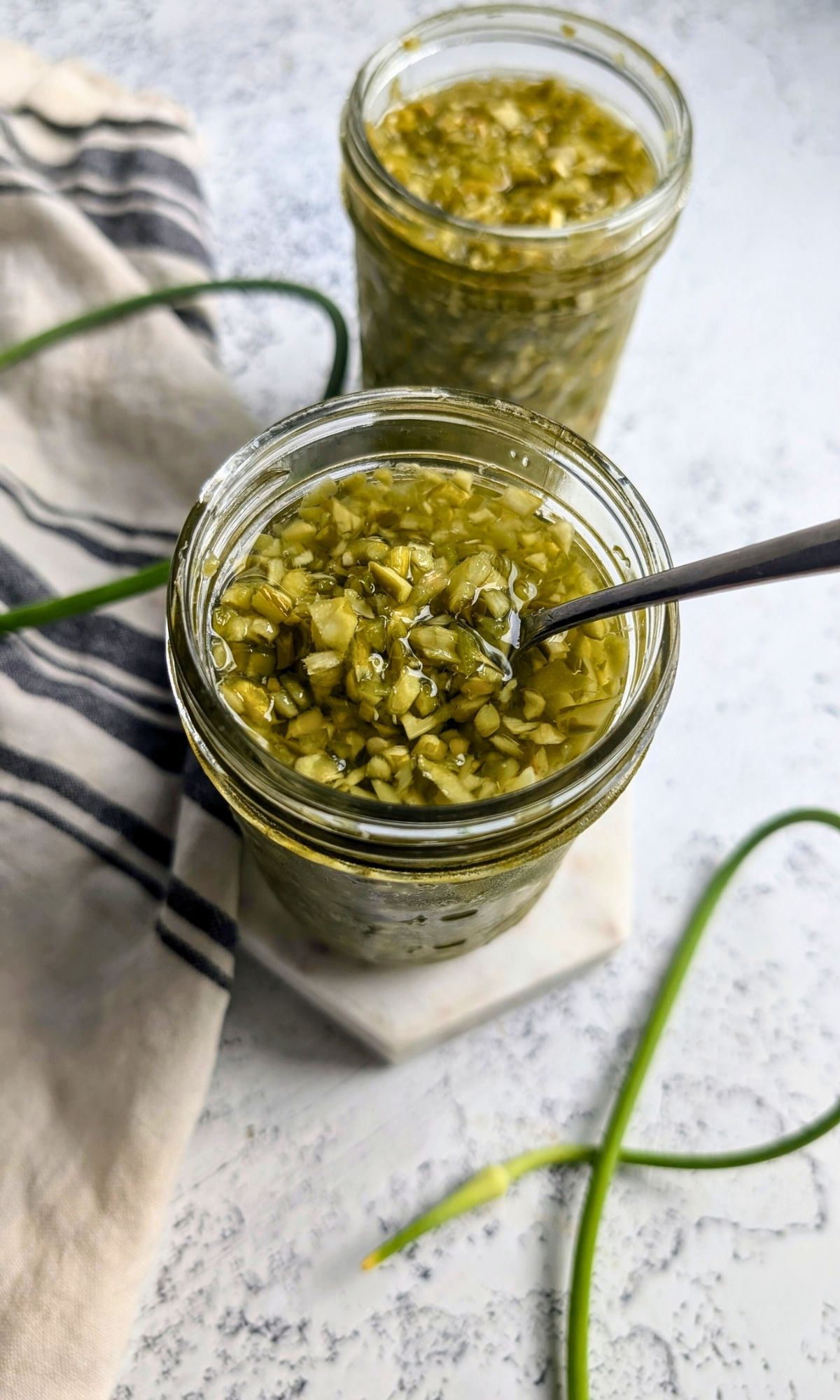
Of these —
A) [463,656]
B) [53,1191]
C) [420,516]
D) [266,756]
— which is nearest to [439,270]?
[420,516]

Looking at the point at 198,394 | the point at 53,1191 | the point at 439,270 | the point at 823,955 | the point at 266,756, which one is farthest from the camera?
the point at 198,394

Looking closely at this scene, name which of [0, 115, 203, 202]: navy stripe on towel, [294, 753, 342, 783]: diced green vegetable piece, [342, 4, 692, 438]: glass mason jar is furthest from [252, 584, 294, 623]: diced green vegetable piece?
[0, 115, 203, 202]: navy stripe on towel

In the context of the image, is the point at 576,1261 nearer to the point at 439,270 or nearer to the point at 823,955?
the point at 823,955

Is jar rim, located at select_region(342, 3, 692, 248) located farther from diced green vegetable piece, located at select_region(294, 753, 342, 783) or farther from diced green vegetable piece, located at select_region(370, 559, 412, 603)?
diced green vegetable piece, located at select_region(294, 753, 342, 783)

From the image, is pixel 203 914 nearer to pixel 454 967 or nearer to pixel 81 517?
pixel 454 967

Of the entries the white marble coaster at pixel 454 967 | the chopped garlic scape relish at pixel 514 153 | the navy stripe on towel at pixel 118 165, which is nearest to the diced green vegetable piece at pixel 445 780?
the white marble coaster at pixel 454 967
